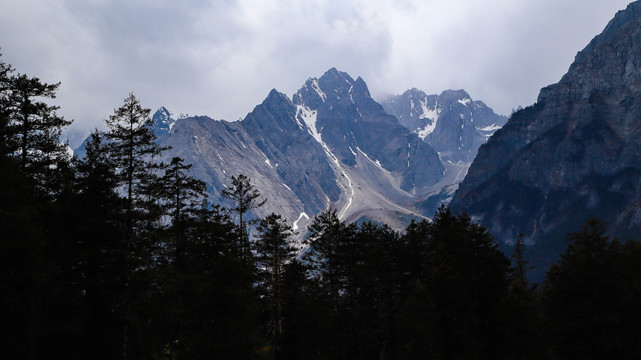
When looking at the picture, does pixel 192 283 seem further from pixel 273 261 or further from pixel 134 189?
pixel 273 261

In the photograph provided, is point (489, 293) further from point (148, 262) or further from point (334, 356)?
point (148, 262)

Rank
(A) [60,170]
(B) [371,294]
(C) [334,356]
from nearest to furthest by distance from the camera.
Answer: (A) [60,170] < (B) [371,294] < (C) [334,356]

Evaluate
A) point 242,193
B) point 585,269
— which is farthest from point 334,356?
point 585,269

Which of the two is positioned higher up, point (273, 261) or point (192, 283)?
point (273, 261)

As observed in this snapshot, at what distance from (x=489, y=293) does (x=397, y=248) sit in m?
11.9

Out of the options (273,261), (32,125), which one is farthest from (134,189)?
(273,261)

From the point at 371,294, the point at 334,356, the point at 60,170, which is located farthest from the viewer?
the point at 334,356

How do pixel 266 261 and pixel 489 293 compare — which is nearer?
pixel 489 293

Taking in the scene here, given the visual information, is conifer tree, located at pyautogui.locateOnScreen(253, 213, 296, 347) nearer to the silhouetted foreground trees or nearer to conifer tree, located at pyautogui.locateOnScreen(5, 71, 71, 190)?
the silhouetted foreground trees

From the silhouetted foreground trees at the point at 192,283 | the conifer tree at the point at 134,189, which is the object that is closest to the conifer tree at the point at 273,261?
the silhouetted foreground trees at the point at 192,283

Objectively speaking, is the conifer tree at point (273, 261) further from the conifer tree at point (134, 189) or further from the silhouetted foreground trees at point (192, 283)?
the conifer tree at point (134, 189)

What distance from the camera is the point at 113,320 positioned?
87.0ft

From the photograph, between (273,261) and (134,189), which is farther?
(273,261)

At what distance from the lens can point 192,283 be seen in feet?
103
